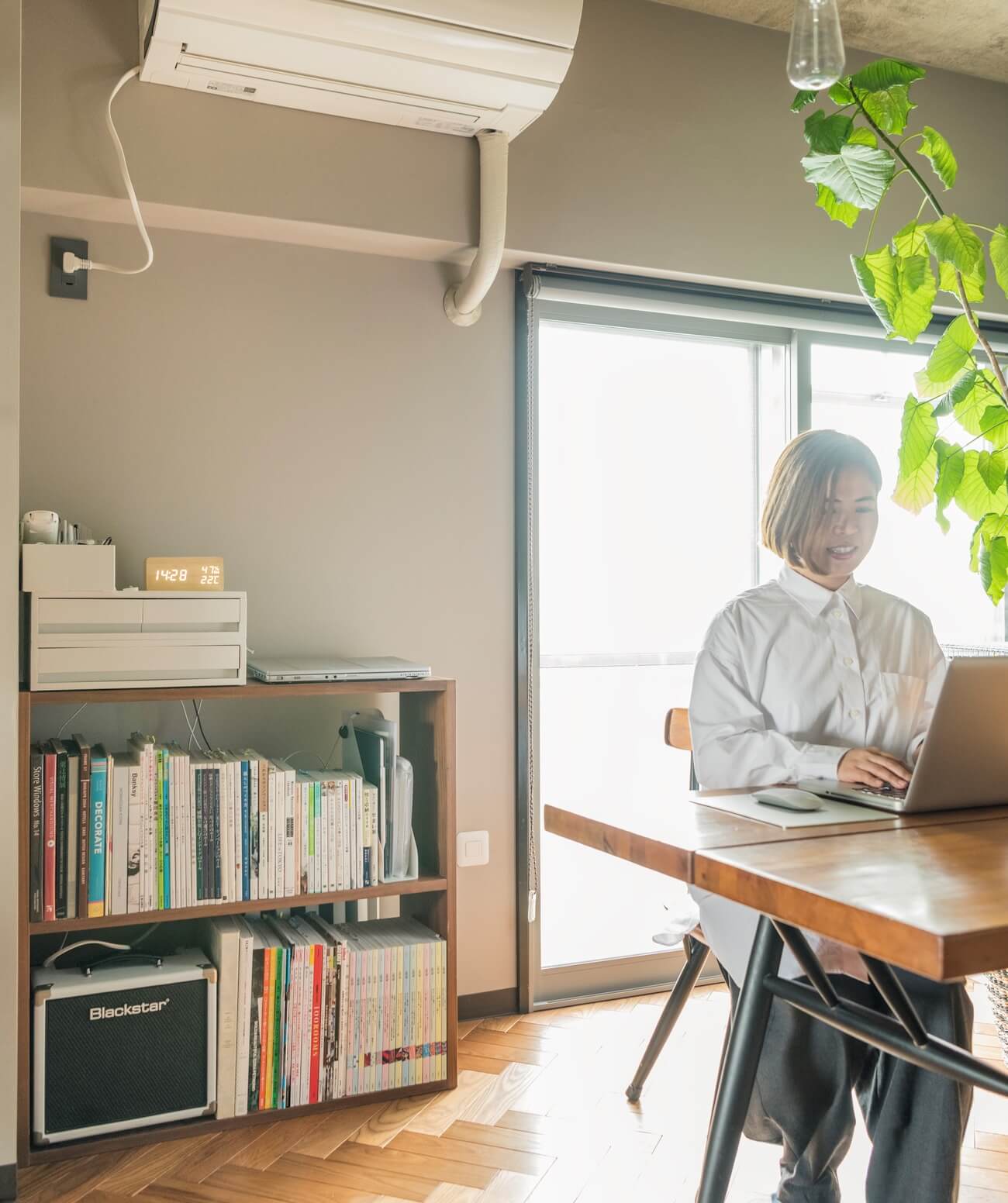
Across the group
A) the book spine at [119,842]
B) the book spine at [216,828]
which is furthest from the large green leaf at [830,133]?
the book spine at [119,842]

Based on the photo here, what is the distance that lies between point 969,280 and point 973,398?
364 mm

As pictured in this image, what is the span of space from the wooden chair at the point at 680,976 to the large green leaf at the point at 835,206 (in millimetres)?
1015

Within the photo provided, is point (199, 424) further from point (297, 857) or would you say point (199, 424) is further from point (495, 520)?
point (297, 857)

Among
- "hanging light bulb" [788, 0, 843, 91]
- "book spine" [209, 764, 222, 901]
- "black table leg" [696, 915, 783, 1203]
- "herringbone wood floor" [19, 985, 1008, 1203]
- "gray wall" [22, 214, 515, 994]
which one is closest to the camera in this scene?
"hanging light bulb" [788, 0, 843, 91]

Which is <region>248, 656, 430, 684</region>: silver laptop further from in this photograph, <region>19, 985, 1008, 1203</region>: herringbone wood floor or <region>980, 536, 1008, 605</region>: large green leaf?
<region>980, 536, 1008, 605</region>: large green leaf

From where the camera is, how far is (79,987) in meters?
2.16

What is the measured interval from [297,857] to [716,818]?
1195mm

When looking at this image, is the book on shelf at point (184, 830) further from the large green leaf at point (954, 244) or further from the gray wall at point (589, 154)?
the large green leaf at point (954, 244)

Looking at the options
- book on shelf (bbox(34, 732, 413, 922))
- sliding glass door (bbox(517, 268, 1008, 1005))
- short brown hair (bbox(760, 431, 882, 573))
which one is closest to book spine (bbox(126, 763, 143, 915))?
book on shelf (bbox(34, 732, 413, 922))

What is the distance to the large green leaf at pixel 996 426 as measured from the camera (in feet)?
7.30

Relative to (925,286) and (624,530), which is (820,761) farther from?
(624,530)

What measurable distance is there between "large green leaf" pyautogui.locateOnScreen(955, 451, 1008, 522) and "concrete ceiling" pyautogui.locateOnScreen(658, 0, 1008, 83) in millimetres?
1521

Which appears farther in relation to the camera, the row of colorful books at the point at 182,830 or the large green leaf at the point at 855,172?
the row of colorful books at the point at 182,830

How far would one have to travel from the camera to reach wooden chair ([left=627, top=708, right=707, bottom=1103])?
2.23m
